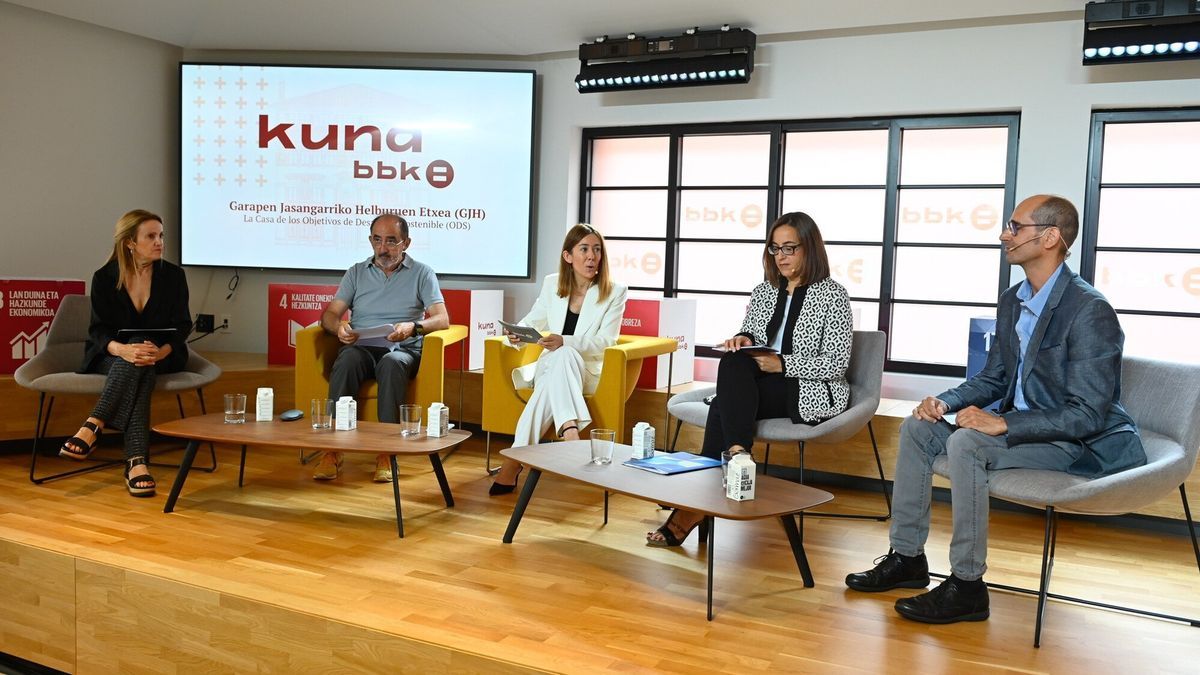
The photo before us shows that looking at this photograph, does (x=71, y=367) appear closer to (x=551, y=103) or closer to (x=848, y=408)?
(x=551, y=103)

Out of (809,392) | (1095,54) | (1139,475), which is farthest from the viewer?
(1095,54)

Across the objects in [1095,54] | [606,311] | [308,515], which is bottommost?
[308,515]

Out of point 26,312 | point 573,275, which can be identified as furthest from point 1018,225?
point 26,312

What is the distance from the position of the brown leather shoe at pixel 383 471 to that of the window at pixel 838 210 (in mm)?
2099

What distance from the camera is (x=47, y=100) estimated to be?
5395 mm

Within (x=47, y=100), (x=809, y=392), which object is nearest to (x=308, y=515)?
(x=809, y=392)

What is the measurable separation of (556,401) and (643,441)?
2.75ft

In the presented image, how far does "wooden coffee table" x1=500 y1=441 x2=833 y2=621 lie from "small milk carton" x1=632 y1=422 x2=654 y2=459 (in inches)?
2.3

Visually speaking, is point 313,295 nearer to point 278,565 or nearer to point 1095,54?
point 278,565

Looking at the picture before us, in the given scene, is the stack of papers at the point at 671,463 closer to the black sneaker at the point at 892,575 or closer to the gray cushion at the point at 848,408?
the gray cushion at the point at 848,408

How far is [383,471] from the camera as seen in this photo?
14.3 feet

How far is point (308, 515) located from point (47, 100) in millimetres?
3309

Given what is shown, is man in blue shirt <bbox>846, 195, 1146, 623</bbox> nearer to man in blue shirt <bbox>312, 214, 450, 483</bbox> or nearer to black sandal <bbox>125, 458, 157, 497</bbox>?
man in blue shirt <bbox>312, 214, 450, 483</bbox>

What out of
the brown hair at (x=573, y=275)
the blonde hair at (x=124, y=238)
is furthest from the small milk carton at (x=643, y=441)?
the blonde hair at (x=124, y=238)
